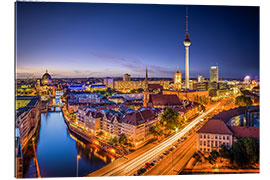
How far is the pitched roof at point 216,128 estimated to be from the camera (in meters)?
3.92

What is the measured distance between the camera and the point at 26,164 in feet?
13.9

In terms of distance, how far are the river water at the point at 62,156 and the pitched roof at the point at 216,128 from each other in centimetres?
249

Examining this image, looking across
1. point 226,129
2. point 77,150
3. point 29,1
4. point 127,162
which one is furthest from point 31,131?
point 226,129

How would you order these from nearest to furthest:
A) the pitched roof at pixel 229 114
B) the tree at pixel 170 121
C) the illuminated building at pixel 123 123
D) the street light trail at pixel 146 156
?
the street light trail at pixel 146 156 → the pitched roof at pixel 229 114 → the illuminated building at pixel 123 123 → the tree at pixel 170 121

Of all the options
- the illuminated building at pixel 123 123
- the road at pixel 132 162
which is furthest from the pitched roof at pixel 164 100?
the road at pixel 132 162

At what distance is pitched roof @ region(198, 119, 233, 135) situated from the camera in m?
3.92

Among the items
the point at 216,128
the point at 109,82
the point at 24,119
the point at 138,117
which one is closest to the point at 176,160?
the point at 216,128

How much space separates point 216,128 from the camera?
13.2ft

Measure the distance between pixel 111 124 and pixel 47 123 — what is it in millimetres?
4115

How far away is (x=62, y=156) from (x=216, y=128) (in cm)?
395

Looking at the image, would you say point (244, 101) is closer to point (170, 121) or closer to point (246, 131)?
point (246, 131)

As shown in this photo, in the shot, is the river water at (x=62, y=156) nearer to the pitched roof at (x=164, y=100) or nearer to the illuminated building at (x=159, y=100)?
the illuminated building at (x=159, y=100)

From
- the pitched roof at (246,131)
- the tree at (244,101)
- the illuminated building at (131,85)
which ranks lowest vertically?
the pitched roof at (246,131)

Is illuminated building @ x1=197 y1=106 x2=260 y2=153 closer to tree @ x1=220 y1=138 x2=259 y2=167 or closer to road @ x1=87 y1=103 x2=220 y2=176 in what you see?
tree @ x1=220 y1=138 x2=259 y2=167
